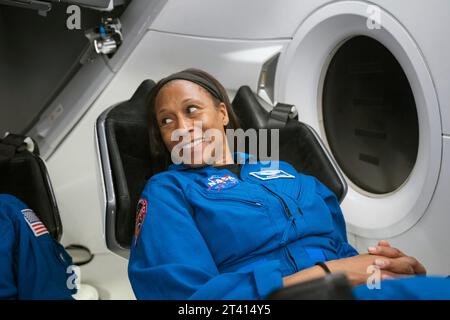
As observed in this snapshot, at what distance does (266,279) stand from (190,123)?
0.56 metres

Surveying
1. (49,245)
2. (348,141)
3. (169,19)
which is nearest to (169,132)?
(49,245)

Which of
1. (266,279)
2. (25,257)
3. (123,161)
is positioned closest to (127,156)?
(123,161)

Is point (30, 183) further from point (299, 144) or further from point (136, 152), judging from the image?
point (299, 144)

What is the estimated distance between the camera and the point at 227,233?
1.08 m

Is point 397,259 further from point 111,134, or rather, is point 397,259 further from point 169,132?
point 111,134

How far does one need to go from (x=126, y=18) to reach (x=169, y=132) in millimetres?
939

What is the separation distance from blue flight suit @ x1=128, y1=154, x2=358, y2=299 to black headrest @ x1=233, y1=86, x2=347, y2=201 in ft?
0.39

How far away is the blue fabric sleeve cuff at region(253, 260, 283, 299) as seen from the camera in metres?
0.89

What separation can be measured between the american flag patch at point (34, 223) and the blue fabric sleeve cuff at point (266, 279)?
732 mm

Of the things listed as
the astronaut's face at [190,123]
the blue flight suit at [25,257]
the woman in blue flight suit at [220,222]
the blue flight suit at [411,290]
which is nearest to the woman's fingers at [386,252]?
the woman in blue flight suit at [220,222]

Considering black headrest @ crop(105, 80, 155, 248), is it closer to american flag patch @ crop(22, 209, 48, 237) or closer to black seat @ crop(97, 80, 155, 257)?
black seat @ crop(97, 80, 155, 257)
